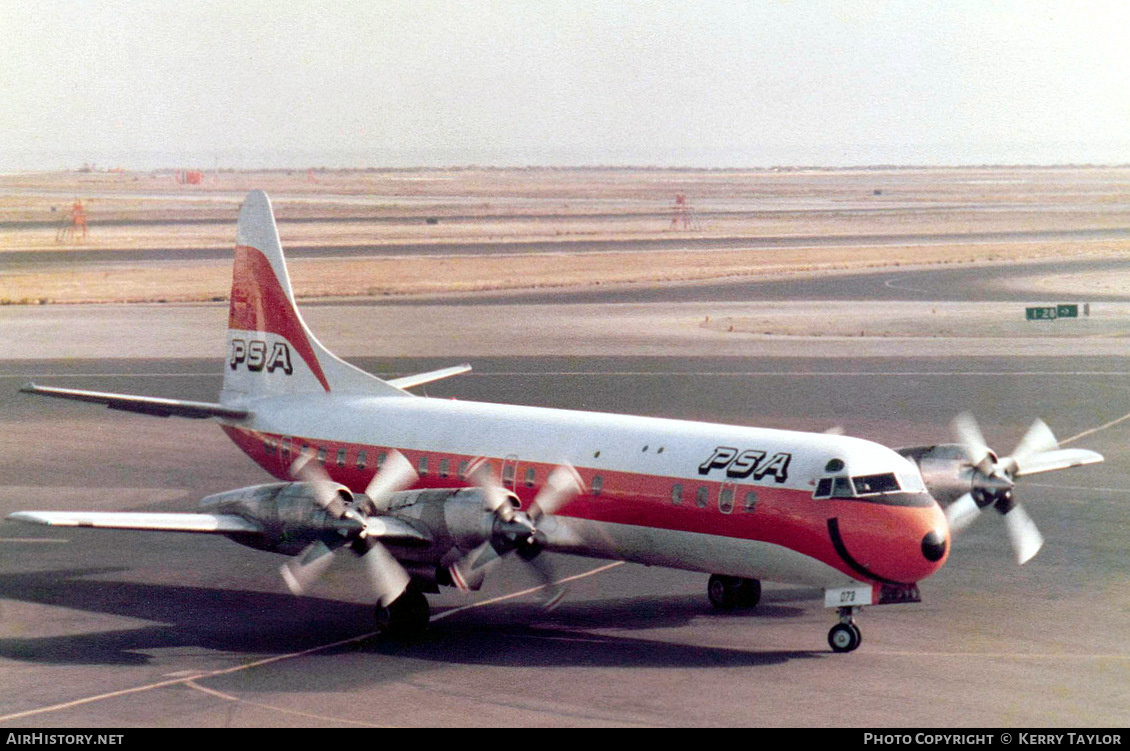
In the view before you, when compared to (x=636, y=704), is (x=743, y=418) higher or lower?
higher

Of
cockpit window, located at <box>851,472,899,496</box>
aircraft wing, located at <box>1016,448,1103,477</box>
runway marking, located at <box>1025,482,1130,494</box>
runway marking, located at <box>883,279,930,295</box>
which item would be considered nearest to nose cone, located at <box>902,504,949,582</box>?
cockpit window, located at <box>851,472,899,496</box>

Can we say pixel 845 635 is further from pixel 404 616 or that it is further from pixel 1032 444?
pixel 1032 444

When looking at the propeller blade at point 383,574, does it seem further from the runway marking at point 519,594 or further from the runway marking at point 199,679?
the runway marking at point 519,594

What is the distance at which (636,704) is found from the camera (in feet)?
70.8

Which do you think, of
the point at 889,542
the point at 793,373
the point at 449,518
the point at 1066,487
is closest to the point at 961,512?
the point at 889,542

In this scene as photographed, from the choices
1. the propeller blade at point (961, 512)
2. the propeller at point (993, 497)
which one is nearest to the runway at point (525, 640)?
the propeller at point (993, 497)

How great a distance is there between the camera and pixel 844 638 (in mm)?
24422

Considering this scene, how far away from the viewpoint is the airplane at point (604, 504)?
24016 millimetres

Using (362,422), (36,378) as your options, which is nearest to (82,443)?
(36,378)

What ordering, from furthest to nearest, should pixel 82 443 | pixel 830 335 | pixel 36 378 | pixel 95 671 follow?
pixel 830 335
pixel 36 378
pixel 82 443
pixel 95 671

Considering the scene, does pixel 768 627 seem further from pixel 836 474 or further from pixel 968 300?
pixel 968 300

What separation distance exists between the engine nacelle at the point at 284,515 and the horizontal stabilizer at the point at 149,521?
0.68 ft

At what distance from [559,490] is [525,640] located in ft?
9.04

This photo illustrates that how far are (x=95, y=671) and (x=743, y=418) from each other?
2939cm
